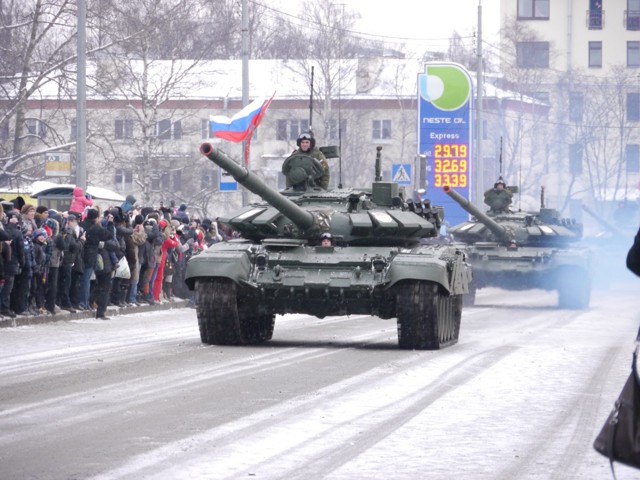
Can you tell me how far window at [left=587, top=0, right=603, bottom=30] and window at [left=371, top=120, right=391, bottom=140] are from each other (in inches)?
488

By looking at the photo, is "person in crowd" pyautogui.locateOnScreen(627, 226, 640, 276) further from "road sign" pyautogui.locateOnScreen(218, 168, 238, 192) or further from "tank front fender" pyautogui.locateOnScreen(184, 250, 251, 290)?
"road sign" pyautogui.locateOnScreen(218, 168, 238, 192)

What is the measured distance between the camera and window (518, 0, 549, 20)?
8562 centimetres

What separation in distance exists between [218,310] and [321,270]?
126cm

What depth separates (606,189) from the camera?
8219 cm

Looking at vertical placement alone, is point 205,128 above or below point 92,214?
above

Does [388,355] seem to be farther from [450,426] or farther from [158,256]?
[158,256]

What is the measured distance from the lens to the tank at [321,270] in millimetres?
17953

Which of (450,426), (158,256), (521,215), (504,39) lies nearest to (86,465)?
(450,426)

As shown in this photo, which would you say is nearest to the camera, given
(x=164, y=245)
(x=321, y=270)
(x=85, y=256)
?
(x=321, y=270)

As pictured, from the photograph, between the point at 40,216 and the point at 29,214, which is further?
the point at 40,216

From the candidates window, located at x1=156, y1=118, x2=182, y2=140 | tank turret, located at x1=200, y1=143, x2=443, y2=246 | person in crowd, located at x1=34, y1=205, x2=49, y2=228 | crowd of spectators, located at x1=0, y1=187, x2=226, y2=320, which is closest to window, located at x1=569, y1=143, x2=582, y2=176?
window, located at x1=156, y1=118, x2=182, y2=140

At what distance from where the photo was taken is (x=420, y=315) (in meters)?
18.0

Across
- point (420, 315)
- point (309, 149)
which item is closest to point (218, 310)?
point (420, 315)

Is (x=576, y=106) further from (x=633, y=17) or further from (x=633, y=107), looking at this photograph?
(x=633, y=17)
